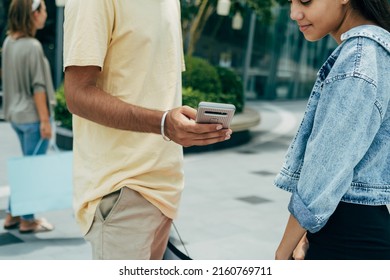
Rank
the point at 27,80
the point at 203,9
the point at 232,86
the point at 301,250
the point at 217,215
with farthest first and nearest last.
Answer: the point at 232,86
the point at 203,9
the point at 217,215
the point at 27,80
the point at 301,250

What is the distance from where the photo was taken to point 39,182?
4.00 m

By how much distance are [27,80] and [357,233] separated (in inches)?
A: 132

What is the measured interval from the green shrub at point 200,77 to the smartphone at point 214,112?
25.5 ft

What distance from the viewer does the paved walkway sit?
165 inches

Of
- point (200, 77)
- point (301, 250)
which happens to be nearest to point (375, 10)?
point (301, 250)

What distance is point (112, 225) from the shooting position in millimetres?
1676

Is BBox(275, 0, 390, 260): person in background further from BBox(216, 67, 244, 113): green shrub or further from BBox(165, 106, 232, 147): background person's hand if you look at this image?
BBox(216, 67, 244, 113): green shrub

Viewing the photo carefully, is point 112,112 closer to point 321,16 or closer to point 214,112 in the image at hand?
point 214,112

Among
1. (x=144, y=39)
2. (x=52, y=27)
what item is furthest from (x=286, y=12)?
(x=144, y=39)

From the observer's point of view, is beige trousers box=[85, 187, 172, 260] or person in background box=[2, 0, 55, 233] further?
person in background box=[2, 0, 55, 233]

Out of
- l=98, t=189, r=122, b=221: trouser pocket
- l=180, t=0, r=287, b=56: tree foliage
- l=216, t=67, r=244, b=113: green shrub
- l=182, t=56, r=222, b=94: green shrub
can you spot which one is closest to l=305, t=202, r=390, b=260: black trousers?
l=98, t=189, r=122, b=221: trouser pocket

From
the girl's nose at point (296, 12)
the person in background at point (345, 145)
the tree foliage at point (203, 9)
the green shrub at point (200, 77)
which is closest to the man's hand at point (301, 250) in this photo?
the person in background at point (345, 145)
